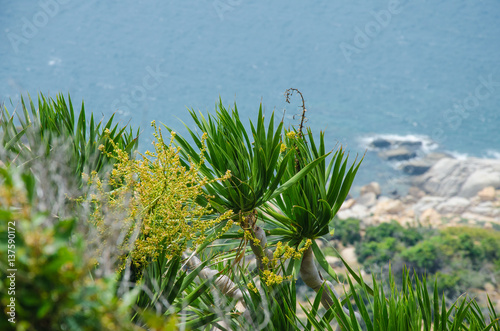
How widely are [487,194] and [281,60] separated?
1679cm

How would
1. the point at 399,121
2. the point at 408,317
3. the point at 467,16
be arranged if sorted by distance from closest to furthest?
the point at 408,317
the point at 399,121
the point at 467,16

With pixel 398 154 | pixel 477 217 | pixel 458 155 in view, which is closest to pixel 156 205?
pixel 477 217

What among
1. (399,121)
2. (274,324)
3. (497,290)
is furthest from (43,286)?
(399,121)

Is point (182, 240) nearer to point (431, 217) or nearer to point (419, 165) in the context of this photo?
point (431, 217)

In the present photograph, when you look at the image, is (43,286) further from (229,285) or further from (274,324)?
(229,285)

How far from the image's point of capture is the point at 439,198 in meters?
19.0

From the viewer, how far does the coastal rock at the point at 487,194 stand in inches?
719

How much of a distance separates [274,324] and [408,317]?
523mm

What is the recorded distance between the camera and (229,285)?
6.95ft

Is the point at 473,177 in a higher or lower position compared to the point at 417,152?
lower

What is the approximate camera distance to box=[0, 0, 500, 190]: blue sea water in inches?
1083

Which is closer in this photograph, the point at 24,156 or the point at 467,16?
the point at 24,156

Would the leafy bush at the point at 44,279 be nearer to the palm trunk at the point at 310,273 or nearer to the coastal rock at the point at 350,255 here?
the palm trunk at the point at 310,273

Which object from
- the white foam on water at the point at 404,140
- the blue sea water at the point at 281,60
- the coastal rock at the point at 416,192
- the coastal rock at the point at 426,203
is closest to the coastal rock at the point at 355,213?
the coastal rock at the point at 426,203
